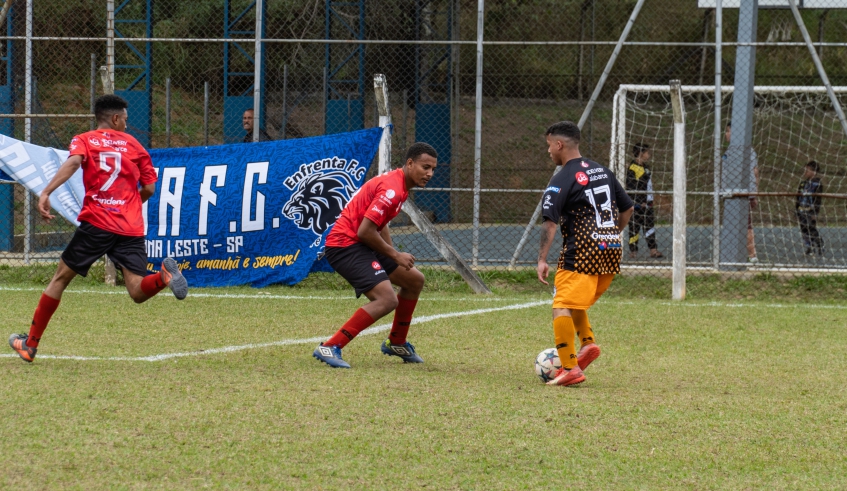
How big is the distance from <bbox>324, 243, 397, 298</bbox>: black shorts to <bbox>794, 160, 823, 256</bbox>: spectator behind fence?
9.07 m

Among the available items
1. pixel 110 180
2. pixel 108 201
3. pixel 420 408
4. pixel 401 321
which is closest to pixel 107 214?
pixel 108 201

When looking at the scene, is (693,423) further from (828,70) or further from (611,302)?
(828,70)

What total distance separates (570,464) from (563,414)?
96 cm

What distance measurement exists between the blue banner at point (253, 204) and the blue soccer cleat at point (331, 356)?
426 centimetres

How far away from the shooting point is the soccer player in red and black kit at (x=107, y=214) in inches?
250

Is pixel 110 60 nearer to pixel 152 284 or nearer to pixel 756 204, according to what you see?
pixel 152 284

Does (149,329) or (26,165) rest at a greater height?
(26,165)

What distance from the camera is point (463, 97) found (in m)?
30.0

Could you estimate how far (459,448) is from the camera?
4273mm

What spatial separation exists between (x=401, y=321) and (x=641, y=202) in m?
8.14

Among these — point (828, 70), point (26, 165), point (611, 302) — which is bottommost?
point (611, 302)

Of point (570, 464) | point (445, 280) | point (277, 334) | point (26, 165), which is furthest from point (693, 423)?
point (26, 165)

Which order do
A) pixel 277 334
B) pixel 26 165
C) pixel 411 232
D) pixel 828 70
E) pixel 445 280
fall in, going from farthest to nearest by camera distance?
pixel 828 70, pixel 411 232, pixel 445 280, pixel 26 165, pixel 277 334

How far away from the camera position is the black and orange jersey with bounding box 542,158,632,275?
605cm
